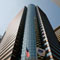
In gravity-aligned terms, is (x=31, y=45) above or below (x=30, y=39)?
below

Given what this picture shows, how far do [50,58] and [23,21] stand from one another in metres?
80.6

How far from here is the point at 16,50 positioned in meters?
102

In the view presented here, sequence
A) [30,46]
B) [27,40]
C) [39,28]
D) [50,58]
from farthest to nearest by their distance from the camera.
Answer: [39,28] < [27,40] < [30,46] < [50,58]

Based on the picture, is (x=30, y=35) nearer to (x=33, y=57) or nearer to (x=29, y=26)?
(x=29, y=26)

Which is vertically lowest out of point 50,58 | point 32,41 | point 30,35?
point 50,58

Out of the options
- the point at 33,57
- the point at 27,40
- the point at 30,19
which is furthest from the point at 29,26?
the point at 33,57

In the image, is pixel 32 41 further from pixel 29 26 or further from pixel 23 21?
pixel 23 21

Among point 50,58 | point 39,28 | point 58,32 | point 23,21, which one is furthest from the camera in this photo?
point 58,32

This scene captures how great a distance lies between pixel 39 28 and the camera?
458 feet

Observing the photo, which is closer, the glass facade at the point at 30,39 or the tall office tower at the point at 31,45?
the tall office tower at the point at 31,45

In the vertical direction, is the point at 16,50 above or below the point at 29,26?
below

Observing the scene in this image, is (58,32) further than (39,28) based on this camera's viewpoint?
Yes

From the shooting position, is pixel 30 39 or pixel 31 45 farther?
pixel 30 39

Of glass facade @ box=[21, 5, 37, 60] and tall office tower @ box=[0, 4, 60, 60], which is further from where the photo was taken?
glass facade @ box=[21, 5, 37, 60]
